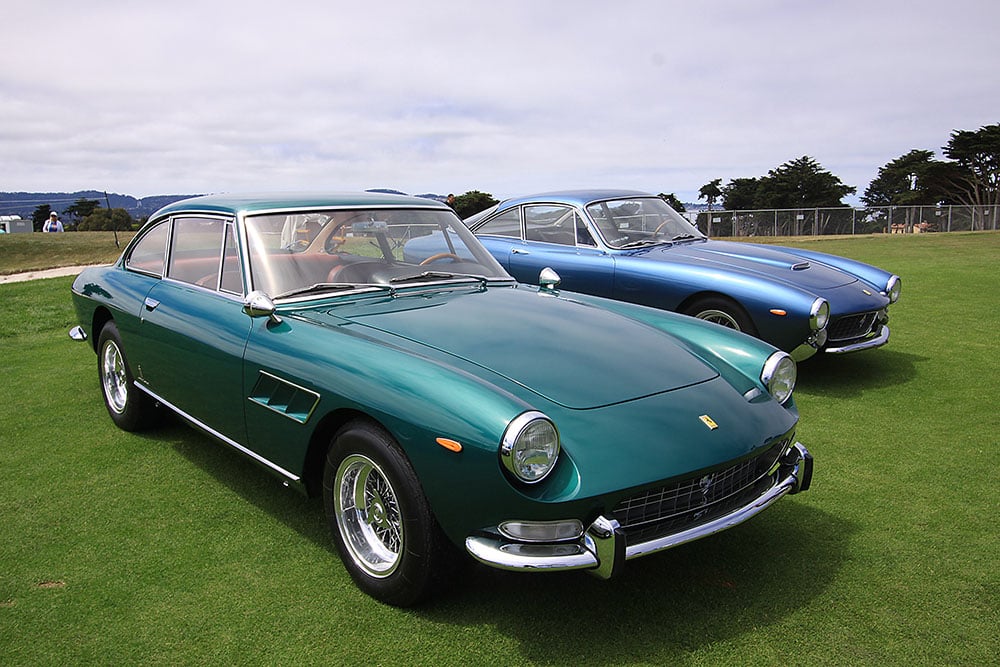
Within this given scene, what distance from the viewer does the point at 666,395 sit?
296 centimetres

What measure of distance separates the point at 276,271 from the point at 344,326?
2.25 feet

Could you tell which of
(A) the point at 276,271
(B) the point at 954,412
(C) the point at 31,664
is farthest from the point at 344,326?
(B) the point at 954,412

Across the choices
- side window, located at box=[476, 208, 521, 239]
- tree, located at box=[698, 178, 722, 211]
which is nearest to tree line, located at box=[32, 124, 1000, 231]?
tree, located at box=[698, 178, 722, 211]

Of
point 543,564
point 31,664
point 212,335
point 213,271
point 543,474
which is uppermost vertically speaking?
point 213,271

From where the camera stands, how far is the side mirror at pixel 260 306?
3.38m

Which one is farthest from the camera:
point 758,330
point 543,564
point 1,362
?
point 1,362

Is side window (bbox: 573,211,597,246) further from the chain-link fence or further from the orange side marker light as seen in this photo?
the chain-link fence

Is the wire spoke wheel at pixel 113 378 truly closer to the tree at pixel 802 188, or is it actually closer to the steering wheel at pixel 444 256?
the steering wheel at pixel 444 256

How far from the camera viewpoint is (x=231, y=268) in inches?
154

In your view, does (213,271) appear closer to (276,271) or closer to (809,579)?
(276,271)

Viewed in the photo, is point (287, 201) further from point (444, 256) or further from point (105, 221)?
point (105, 221)

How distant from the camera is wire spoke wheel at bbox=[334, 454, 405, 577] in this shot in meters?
2.90

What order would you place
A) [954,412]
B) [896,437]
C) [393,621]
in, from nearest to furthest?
[393,621] → [896,437] → [954,412]

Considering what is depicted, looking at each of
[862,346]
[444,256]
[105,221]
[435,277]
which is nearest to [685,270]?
[862,346]
